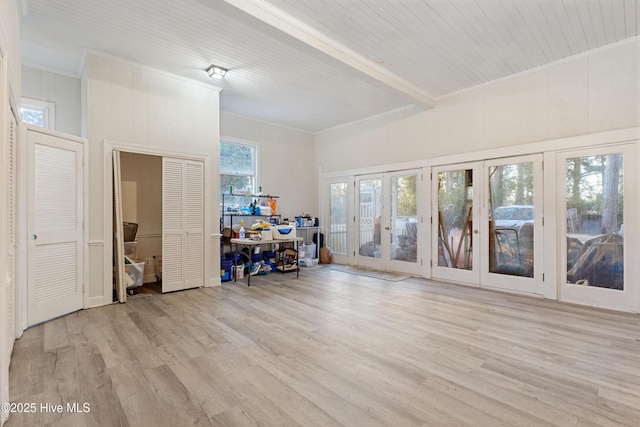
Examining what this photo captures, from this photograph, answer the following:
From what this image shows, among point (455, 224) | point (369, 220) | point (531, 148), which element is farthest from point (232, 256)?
point (531, 148)

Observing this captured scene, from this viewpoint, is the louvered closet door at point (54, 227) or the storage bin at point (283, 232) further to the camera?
the storage bin at point (283, 232)

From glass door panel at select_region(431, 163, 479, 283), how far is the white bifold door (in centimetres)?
400

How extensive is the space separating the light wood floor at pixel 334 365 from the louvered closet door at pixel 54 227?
0.99 ft

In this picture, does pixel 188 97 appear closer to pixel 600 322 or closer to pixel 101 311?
pixel 101 311

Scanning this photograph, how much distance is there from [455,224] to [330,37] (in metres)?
3.56

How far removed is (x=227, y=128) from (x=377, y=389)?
18.6ft

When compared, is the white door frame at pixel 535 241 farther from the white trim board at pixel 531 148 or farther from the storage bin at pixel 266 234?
the storage bin at pixel 266 234

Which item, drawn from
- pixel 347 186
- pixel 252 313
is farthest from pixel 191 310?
pixel 347 186

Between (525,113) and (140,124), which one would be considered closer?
(140,124)

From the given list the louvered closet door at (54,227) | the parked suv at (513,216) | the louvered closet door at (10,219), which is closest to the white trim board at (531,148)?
the parked suv at (513,216)

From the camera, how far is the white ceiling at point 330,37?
313 cm

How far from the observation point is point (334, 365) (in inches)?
97.4

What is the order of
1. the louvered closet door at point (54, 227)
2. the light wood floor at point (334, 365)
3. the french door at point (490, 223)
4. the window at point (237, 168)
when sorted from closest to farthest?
1. the light wood floor at point (334, 365)
2. the louvered closet door at point (54, 227)
3. the french door at point (490, 223)
4. the window at point (237, 168)

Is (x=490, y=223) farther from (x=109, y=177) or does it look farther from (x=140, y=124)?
(x=109, y=177)
